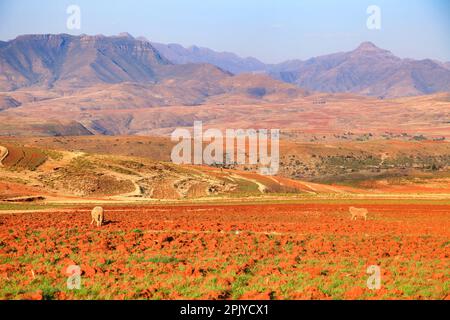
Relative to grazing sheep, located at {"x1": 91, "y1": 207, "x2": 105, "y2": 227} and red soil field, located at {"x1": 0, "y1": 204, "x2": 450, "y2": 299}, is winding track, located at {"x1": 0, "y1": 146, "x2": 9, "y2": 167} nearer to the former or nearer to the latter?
grazing sheep, located at {"x1": 91, "y1": 207, "x2": 105, "y2": 227}

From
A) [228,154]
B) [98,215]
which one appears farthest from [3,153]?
[228,154]

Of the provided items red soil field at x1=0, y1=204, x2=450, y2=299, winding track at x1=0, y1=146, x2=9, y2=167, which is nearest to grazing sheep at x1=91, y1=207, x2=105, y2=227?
red soil field at x1=0, y1=204, x2=450, y2=299

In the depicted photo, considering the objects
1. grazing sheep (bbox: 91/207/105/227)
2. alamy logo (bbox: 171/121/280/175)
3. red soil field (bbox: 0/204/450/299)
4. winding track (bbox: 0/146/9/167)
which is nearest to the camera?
red soil field (bbox: 0/204/450/299)

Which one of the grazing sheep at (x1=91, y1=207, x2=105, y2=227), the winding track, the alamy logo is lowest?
the alamy logo

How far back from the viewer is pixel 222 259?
2030cm

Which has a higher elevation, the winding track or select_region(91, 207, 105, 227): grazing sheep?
select_region(91, 207, 105, 227): grazing sheep

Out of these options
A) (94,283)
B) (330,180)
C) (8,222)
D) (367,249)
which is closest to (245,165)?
(330,180)

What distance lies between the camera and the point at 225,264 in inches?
764

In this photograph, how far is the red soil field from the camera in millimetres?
15328

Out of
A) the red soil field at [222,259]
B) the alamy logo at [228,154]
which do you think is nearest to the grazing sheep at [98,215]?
the red soil field at [222,259]

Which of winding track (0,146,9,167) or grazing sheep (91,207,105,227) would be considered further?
winding track (0,146,9,167)

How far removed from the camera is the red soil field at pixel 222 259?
50.3 feet

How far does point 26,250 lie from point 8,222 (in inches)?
426
